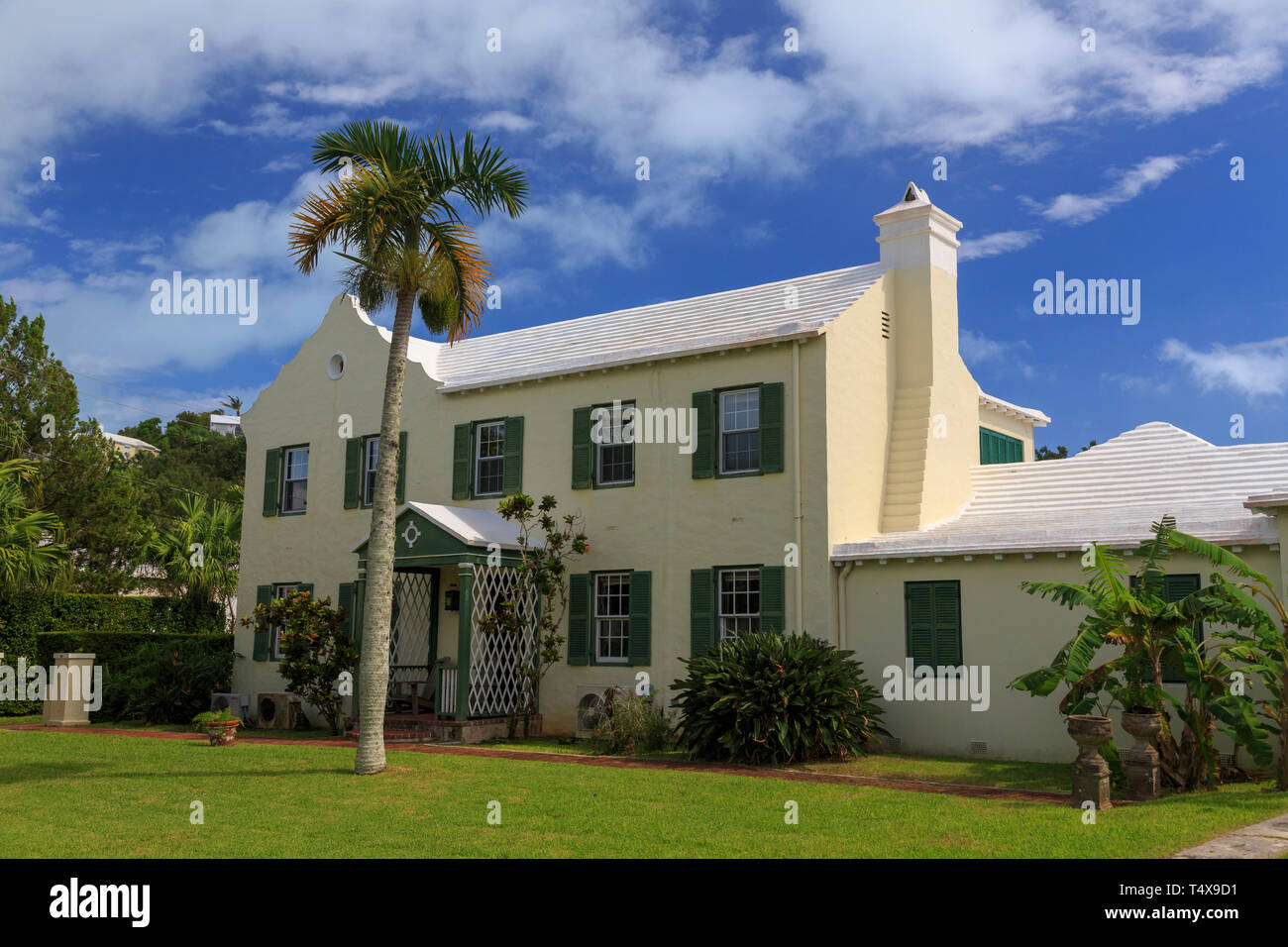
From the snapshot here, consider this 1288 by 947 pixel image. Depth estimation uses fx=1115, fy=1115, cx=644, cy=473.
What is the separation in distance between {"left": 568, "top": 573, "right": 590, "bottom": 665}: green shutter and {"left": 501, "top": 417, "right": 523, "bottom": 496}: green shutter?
213cm

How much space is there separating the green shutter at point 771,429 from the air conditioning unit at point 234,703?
11234 millimetres

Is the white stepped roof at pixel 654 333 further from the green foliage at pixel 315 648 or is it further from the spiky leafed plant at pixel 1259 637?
the spiky leafed plant at pixel 1259 637

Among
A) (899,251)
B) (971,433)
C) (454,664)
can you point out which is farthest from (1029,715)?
(454,664)

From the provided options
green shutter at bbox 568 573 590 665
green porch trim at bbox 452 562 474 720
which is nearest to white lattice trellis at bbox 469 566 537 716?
green porch trim at bbox 452 562 474 720

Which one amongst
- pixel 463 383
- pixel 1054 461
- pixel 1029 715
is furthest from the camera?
pixel 463 383

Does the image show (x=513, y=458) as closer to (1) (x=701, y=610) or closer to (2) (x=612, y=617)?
(2) (x=612, y=617)

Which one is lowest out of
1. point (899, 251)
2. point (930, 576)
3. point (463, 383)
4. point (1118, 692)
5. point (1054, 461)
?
point (1118, 692)

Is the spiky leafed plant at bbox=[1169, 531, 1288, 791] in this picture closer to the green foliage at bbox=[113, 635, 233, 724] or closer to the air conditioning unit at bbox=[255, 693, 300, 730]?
the air conditioning unit at bbox=[255, 693, 300, 730]

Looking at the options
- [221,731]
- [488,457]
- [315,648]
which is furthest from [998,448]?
[221,731]

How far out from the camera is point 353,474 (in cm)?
2194

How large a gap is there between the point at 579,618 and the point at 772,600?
11.8ft
